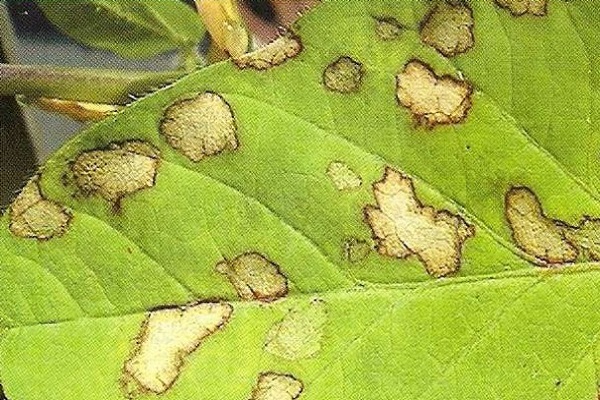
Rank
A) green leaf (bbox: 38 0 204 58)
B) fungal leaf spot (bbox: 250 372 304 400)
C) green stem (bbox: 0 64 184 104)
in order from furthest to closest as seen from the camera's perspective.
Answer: green leaf (bbox: 38 0 204 58) < green stem (bbox: 0 64 184 104) < fungal leaf spot (bbox: 250 372 304 400)

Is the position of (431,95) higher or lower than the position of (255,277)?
higher

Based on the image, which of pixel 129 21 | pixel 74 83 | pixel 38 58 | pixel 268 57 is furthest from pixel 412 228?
pixel 38 58

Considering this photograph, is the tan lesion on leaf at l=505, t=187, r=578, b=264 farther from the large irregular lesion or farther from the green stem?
the green stem

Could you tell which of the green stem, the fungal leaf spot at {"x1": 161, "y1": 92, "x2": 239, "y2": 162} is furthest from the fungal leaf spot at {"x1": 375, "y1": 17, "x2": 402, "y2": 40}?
the green stem

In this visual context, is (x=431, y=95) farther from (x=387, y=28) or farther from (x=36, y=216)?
(x=36, y=216)

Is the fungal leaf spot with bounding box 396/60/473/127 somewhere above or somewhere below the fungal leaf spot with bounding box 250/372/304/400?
above

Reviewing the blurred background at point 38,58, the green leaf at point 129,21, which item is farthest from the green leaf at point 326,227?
the green leaf at point 129,21
